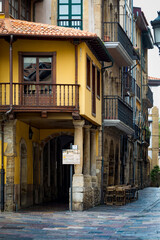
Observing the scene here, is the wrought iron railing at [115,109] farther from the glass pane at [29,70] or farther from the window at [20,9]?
the glass pane at [29,70]

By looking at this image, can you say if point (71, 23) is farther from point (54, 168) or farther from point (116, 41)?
point (54, 168)

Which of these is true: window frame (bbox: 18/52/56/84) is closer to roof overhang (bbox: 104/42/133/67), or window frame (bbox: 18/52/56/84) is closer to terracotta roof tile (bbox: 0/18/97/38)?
terracotta roof tile (bbox: 0/18/97/38)

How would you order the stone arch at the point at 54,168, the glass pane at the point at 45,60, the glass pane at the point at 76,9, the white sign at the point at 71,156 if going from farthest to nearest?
the stone arch at the point at 54,168, the glass pane at the point at 76,9, the glass pane at the point at 45,60, the white sign at the point at 71,156

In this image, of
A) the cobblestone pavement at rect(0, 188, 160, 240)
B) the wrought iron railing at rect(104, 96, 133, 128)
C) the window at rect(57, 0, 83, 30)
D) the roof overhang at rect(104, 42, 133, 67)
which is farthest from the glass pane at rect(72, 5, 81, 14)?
the cobblestone pavement at rect(0, 188, 160, 240)

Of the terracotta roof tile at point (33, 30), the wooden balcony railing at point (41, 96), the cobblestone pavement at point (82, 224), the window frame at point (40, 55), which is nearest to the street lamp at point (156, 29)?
the cobblestone pavement at point (82, 224)

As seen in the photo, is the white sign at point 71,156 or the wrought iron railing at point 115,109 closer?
the white sign at point 71,156

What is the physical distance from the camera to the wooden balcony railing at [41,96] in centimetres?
2411

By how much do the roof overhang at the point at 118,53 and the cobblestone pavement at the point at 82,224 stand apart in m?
8.20

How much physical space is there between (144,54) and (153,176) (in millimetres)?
12781

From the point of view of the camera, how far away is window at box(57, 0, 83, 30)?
3009 cm

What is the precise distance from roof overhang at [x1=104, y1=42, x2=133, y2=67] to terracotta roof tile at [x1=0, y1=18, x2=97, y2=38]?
18.6 feet

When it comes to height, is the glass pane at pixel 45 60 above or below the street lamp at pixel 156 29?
above

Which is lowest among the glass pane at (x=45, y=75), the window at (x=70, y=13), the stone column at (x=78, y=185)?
the stone column at (x=78, y=185)

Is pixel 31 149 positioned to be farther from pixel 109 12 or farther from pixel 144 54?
pixel 144 54
